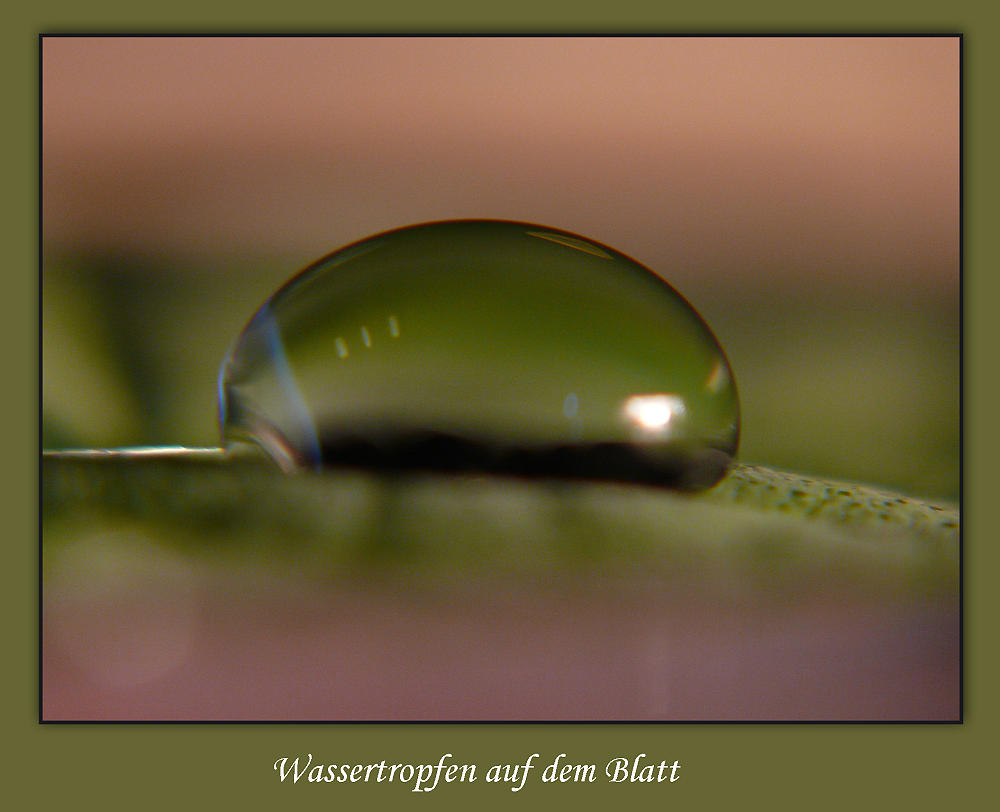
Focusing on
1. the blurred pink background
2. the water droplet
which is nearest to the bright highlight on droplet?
the water droplet

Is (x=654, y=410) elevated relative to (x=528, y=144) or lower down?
lower down

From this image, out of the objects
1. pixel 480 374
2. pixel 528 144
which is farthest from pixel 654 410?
pixel 528 144

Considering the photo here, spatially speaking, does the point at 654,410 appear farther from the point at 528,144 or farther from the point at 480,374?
the point at 528,144

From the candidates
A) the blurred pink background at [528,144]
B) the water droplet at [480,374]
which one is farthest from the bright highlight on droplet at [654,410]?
the blurred pink background at [528,144]

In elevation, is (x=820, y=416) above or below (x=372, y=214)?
below

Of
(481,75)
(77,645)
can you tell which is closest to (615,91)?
(481,75)

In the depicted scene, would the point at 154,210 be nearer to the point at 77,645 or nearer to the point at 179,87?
the point at 179,87

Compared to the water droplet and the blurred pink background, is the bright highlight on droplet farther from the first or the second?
the blurred pink background

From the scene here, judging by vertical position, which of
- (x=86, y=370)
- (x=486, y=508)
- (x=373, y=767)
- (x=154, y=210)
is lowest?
(x=373, y=767)
